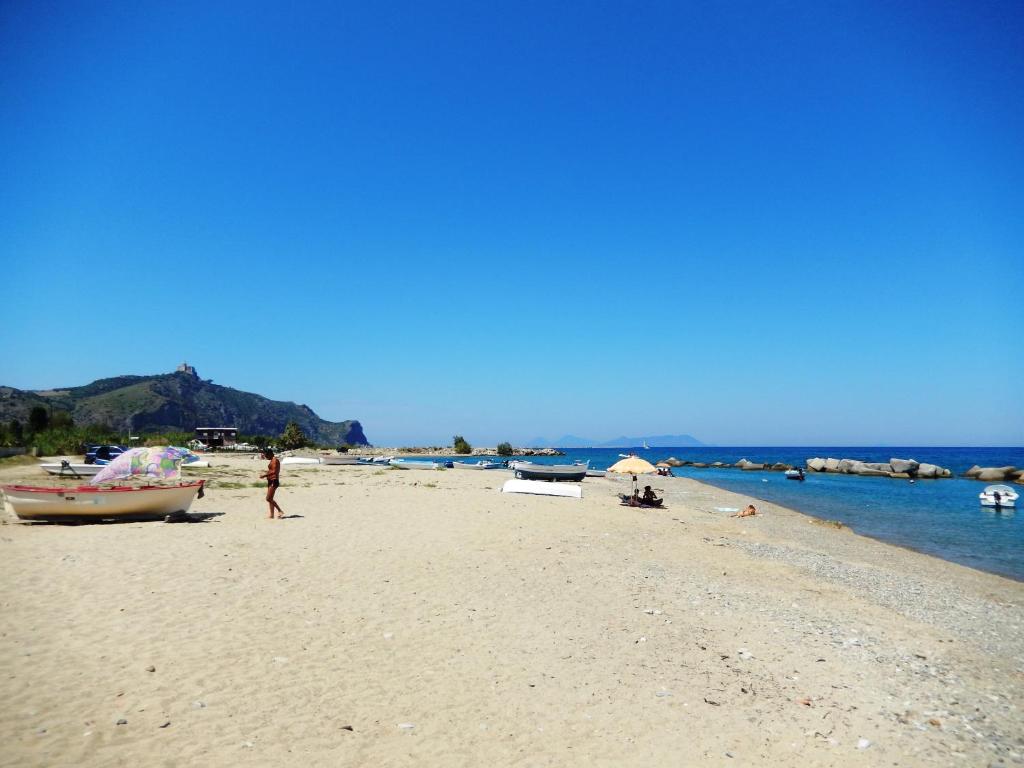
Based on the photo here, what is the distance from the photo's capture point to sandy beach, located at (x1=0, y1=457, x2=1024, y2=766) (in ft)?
17.7

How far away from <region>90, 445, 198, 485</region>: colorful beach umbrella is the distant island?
65.6m

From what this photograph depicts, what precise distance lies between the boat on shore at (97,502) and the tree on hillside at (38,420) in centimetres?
4897

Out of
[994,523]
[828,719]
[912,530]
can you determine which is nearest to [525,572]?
[828,719]

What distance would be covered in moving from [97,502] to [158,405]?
117464 millimetres

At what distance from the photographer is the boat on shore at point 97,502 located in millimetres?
15719

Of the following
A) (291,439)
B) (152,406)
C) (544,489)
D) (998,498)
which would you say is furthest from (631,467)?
(152,406)

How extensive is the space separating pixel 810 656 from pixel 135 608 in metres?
9.91

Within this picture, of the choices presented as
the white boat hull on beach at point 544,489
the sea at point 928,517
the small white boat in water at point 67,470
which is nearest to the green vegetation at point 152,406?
the small white boat in water at point 67,470

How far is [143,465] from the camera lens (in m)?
17.9

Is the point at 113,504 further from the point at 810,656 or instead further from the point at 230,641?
the point at 810,656

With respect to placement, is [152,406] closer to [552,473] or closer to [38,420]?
[38,420]

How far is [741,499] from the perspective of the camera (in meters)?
36.4

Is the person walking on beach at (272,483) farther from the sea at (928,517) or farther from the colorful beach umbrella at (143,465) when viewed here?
the sea at (928,517)

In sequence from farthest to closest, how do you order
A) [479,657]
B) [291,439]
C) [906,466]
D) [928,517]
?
[291,439], [906,466], [928,517], [479,657]
